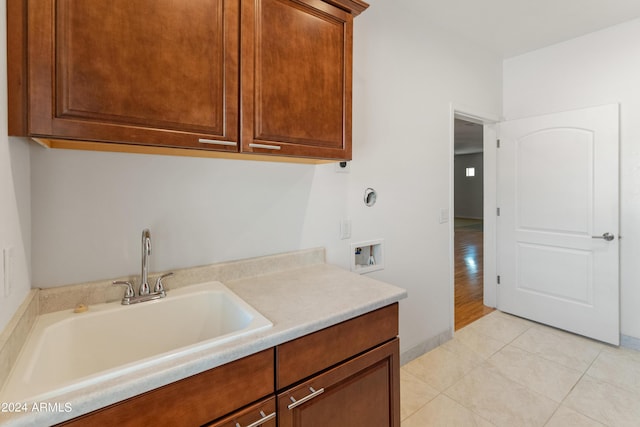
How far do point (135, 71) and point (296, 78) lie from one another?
584 millimetres

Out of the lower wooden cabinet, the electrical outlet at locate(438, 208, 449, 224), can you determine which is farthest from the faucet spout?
the electrical outlet at locate(438, 208, 449, 224)

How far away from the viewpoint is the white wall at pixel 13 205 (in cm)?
76

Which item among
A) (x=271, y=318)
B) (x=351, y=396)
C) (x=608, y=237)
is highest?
(x=608, y=237)

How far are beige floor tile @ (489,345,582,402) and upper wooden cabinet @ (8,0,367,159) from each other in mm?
1978

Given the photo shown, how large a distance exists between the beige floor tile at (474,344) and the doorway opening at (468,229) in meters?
0.15

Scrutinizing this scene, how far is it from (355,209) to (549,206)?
2.02 meters

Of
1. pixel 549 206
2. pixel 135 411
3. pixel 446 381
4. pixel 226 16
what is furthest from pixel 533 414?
pixel 226 16

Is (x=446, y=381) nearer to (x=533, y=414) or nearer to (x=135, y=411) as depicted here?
(x=533, y=414)

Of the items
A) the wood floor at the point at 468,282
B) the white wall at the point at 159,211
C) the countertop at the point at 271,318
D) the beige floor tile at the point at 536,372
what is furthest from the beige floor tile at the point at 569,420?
the white wall at the point at 159,211

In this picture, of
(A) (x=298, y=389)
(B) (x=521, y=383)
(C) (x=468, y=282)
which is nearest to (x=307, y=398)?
(A) (x=298, y=389)

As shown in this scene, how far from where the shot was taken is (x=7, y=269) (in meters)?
0.78

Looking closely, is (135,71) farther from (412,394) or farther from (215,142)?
(412,394)

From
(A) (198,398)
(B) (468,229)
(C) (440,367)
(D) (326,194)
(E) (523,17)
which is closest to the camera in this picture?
(A) (198,398)

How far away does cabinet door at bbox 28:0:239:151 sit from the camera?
2.66ft
